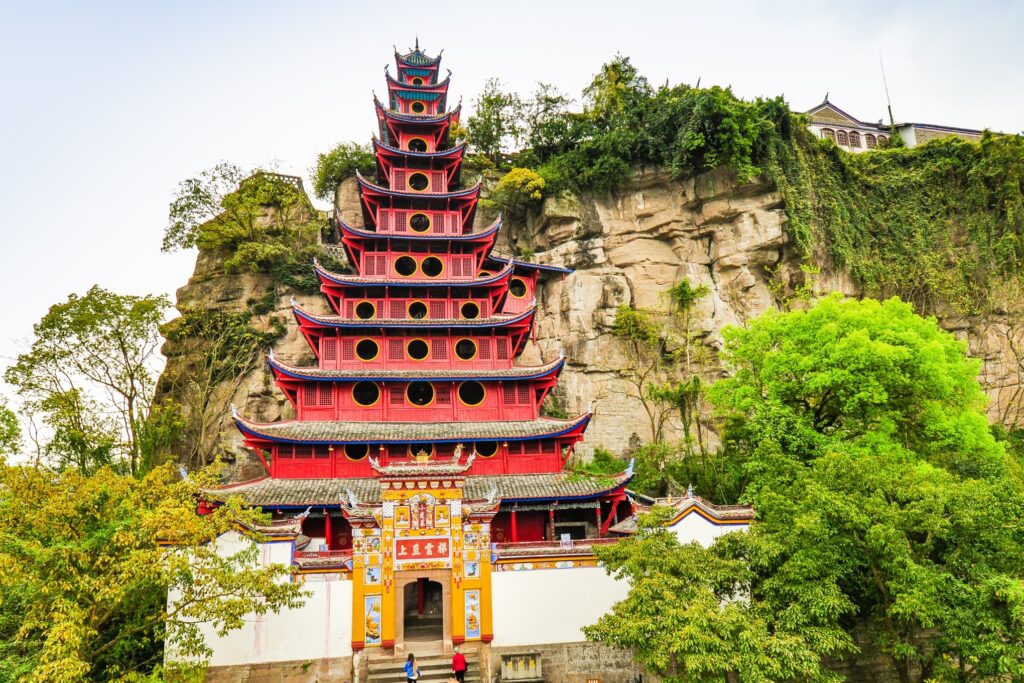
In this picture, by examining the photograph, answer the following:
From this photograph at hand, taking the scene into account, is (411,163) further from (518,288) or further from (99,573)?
(99,573)

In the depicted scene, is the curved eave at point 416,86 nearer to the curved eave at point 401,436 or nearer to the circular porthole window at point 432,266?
the circular porthole window at point 432,266

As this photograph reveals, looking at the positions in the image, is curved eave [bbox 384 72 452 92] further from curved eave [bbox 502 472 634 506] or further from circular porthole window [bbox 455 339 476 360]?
curved eave [bbox 502 472 634 506]

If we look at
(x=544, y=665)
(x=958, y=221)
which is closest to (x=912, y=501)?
(x=544, y=665)

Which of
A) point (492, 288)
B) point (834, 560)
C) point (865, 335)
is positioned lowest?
point (834, 560)

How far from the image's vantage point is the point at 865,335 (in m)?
17.9

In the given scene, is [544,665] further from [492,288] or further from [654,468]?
[492,288]

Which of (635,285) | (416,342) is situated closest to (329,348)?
(416,342)

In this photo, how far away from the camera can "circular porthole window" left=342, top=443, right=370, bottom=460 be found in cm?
2023

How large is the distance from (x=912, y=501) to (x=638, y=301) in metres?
18.8

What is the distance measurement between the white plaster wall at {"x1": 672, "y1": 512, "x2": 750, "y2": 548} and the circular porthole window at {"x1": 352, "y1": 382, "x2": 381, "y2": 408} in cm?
1084

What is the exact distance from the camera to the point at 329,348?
2258cm

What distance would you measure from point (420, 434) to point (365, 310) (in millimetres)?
5887

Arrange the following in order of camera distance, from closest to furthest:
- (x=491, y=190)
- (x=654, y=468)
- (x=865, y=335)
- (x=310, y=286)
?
1. (x=865, y=335)
2. (x=654, y=468)
3. (x=310, y=286)
4. (x=491, y=190)

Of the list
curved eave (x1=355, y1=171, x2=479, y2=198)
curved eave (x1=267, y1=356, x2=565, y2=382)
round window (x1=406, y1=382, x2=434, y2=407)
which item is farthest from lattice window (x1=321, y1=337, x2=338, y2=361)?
curved eave (x1=355, y1=171, x2=479, y2=198)
